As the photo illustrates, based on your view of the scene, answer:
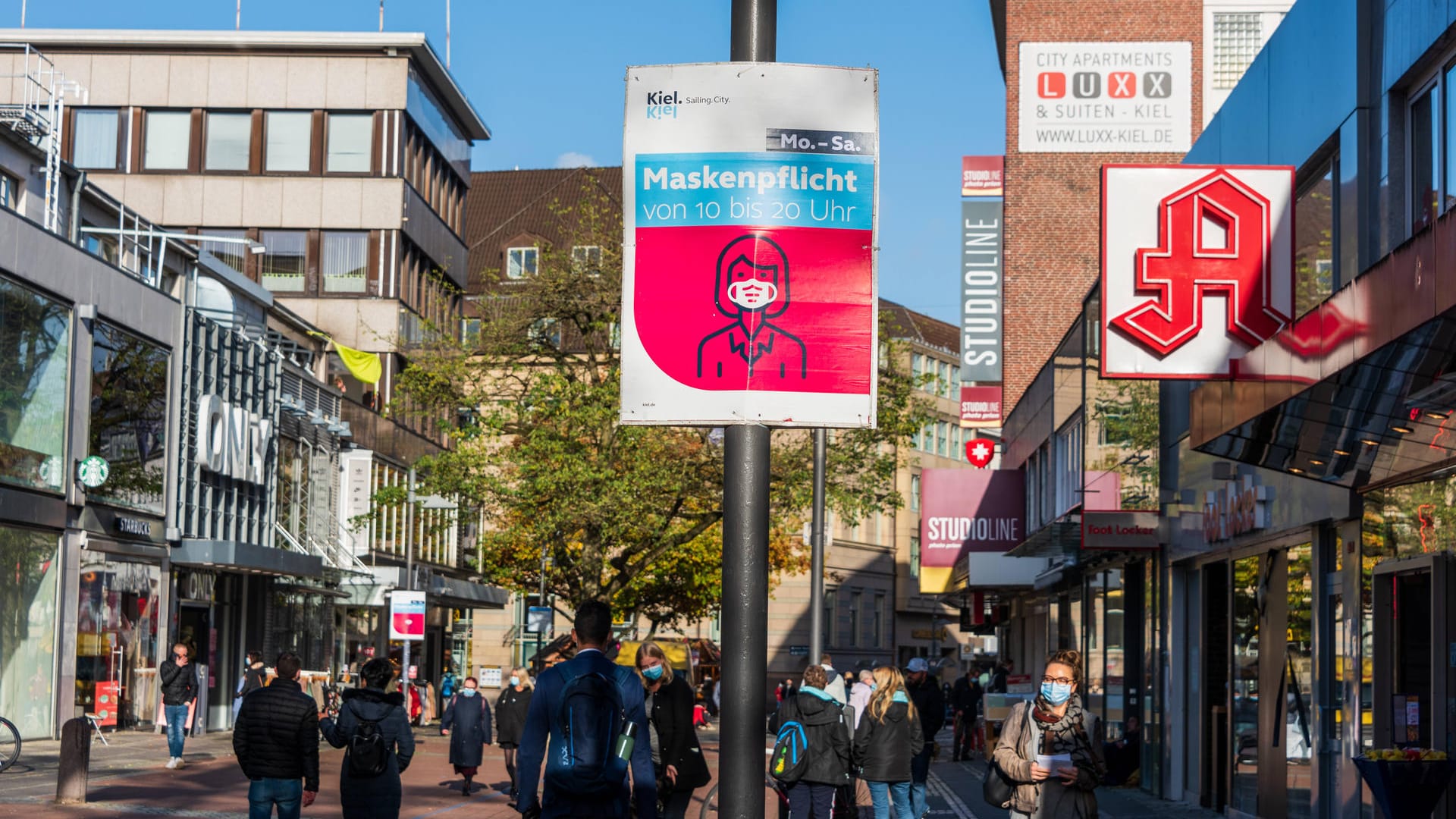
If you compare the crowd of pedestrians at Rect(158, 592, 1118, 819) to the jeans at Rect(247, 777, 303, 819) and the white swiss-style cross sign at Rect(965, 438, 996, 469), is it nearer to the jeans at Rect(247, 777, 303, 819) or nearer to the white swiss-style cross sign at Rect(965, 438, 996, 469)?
the jeans at Rect(247, 777, 303, 819)

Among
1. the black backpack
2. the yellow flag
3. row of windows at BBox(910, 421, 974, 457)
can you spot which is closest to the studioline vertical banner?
the yellow flag

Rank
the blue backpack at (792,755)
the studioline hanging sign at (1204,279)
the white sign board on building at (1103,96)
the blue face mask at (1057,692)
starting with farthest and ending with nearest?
the white sign board on building at (1103,96), the studioline hanging sign at (1204,279), the blue backpack at (792,755), the blue face mask at (1057,692)

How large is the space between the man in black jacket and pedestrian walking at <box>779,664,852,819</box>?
3727mm

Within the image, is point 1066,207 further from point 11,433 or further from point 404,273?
point 11,433

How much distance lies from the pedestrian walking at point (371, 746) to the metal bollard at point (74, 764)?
24.5ft

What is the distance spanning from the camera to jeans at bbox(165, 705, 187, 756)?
76.9ft

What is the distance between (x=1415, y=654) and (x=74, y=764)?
1164 centimetres

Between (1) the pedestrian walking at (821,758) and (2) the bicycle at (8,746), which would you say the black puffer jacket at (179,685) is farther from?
(1) the pedestrian walking at (821,758)

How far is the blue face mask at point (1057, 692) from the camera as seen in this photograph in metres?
9.85

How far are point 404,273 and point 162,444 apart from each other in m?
20.8

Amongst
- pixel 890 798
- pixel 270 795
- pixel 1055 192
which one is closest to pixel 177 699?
pixel 890 798

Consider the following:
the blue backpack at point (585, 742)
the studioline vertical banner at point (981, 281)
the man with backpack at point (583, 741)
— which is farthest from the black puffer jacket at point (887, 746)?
the studioline vertical banner at point (981, 281)

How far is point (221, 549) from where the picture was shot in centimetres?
3588

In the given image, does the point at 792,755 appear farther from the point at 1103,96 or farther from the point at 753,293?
the point at 1103,96
